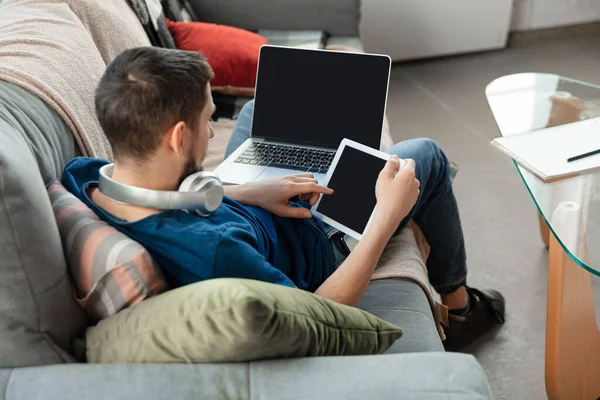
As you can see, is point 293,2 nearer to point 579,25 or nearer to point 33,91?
point 33,91

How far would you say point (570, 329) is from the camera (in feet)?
4.97

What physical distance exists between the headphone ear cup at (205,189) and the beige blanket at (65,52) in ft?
1.45

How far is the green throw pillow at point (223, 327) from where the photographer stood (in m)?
0.89

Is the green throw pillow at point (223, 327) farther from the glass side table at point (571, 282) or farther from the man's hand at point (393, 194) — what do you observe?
the glass side table at point (571, 282)

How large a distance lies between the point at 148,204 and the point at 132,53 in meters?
0.24

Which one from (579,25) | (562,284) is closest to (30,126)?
(562,284)

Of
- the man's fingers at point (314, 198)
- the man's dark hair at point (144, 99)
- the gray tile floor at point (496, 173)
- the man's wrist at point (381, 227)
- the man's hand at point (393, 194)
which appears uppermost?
the man's dark hair at point (144, 99)

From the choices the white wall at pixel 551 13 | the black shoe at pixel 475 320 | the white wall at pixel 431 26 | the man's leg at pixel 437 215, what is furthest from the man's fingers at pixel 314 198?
the white wall at pixel 551 13

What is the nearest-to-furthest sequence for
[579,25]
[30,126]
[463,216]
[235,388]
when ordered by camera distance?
[235,388] → [30,126] → [463,216] → [579,25]

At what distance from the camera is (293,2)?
8.97 ft

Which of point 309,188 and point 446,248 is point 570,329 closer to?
point 446,248

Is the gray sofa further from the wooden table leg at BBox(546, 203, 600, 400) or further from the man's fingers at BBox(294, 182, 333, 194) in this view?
the wooden table leg at BBox(546, 203, 600, 400)

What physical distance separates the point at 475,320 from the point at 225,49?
3.93 feet

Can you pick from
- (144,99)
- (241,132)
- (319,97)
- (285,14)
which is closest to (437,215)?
(319,97)
